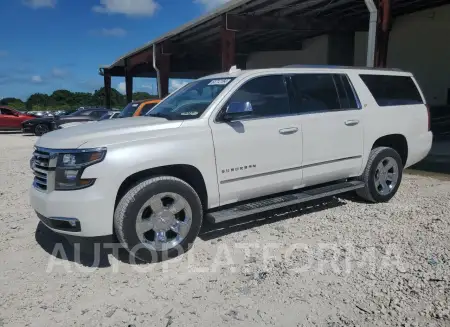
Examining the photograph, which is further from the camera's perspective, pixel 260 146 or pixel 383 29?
pixel 383 29

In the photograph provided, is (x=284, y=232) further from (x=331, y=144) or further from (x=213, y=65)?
(x=213, y=65)

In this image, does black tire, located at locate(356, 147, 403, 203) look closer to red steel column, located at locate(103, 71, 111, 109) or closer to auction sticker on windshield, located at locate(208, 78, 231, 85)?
auction sticker on windshield, located at locate(208, 78, 231, 85)

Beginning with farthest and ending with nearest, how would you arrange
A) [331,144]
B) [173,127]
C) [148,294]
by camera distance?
[331,144]
[173,127]
[148,294]

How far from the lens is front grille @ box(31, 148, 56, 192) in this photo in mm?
3510

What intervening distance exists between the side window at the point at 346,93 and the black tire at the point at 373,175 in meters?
0.73

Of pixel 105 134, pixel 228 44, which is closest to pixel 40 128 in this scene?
pixel 228 44

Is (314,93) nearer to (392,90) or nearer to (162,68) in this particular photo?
(392,90)

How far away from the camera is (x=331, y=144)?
471cm

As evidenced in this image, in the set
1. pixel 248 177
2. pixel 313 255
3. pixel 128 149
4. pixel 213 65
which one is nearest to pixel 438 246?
pixel 313 255

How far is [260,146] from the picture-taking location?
4.14m

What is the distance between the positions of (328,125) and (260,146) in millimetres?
1061

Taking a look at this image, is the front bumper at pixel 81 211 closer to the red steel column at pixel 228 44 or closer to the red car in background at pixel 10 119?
the red steel column at pixel 228 44

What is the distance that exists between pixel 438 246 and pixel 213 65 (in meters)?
25.1

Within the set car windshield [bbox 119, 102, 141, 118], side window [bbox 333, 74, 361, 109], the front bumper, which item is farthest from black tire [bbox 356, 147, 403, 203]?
car windshield [bbox 119, 102, 141, 118]
